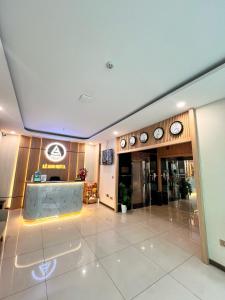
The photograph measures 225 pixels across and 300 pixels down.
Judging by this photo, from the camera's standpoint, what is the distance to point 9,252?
8.45ft

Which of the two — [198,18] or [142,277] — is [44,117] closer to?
[198,18]

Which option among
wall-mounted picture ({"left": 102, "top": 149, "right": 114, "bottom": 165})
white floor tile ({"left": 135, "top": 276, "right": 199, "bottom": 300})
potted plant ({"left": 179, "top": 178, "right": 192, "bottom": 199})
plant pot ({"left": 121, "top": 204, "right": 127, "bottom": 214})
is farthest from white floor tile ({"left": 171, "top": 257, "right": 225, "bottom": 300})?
potted plant ({"left": 179, "top": 178, "right": 192, "bottom": 199})

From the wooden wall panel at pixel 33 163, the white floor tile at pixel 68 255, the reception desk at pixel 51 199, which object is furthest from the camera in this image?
the wooden wall panel at pixel 33 163

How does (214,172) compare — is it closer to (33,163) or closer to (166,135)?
(166,135)

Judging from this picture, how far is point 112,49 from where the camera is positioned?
1711 mm

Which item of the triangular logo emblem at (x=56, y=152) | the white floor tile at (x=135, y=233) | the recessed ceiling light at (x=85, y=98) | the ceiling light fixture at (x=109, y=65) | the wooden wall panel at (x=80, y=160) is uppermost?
the ceiling light fixture at (x=109, y=65)

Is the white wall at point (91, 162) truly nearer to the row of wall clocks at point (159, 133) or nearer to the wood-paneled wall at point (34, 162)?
the wood-paneled wall at point (34, 162)

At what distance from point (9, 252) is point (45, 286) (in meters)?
1.28

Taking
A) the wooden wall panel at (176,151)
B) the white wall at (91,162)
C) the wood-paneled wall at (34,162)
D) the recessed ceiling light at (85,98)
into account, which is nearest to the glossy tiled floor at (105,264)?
the wood-paneled wall at (34,162)

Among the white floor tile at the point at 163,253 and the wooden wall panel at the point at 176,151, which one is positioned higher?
the wooden wall panel at the point at 176,151

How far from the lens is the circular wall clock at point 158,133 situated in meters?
3.61

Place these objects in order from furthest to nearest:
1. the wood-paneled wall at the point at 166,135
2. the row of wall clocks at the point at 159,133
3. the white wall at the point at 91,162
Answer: the white wall at the point at 91,162 → the row of wall clocks at the point at 159,133 → the wood-paneled wall at the point at 166,135

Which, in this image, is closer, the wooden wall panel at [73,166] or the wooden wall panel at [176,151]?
the wooden wall panel at [176,151]

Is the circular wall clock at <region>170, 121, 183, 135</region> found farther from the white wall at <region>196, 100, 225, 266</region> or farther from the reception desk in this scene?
the reception desk
